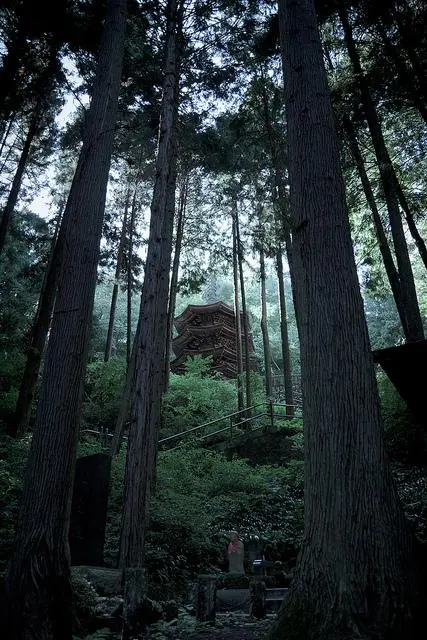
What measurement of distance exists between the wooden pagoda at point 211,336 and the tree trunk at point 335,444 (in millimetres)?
17682

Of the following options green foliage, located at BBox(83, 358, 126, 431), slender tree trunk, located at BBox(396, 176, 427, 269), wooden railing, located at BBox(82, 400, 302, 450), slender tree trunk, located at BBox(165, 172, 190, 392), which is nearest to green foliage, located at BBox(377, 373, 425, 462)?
slender tree trunk, located at BBox(396, 176, 427, 269)

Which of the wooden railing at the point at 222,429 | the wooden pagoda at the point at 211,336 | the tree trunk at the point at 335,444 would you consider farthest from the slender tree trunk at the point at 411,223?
the wooden pagoda at the point at 211,336

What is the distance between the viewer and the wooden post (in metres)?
4.58

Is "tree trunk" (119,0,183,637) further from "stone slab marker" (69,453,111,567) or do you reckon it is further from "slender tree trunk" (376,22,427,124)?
"slender tree trunk" (376,22,427,124)

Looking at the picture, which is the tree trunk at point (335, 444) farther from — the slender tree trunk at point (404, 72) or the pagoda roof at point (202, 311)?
the pagoda roof at point (202, 311)

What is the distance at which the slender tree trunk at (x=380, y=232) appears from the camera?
8.59m

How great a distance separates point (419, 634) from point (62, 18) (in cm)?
1094

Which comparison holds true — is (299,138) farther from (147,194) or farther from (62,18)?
(147,194)

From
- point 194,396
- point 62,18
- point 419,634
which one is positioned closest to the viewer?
point 419,634

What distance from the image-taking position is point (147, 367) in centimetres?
632

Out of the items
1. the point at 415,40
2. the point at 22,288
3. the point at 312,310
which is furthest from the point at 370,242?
the point at 22,288

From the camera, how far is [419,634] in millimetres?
2184

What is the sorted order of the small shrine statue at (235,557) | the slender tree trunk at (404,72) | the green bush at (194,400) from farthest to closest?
the green bush at (194,400), the slender tree trunk at (404,72), the small shrine statue at (235,557)

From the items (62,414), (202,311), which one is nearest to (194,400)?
(202,311)
